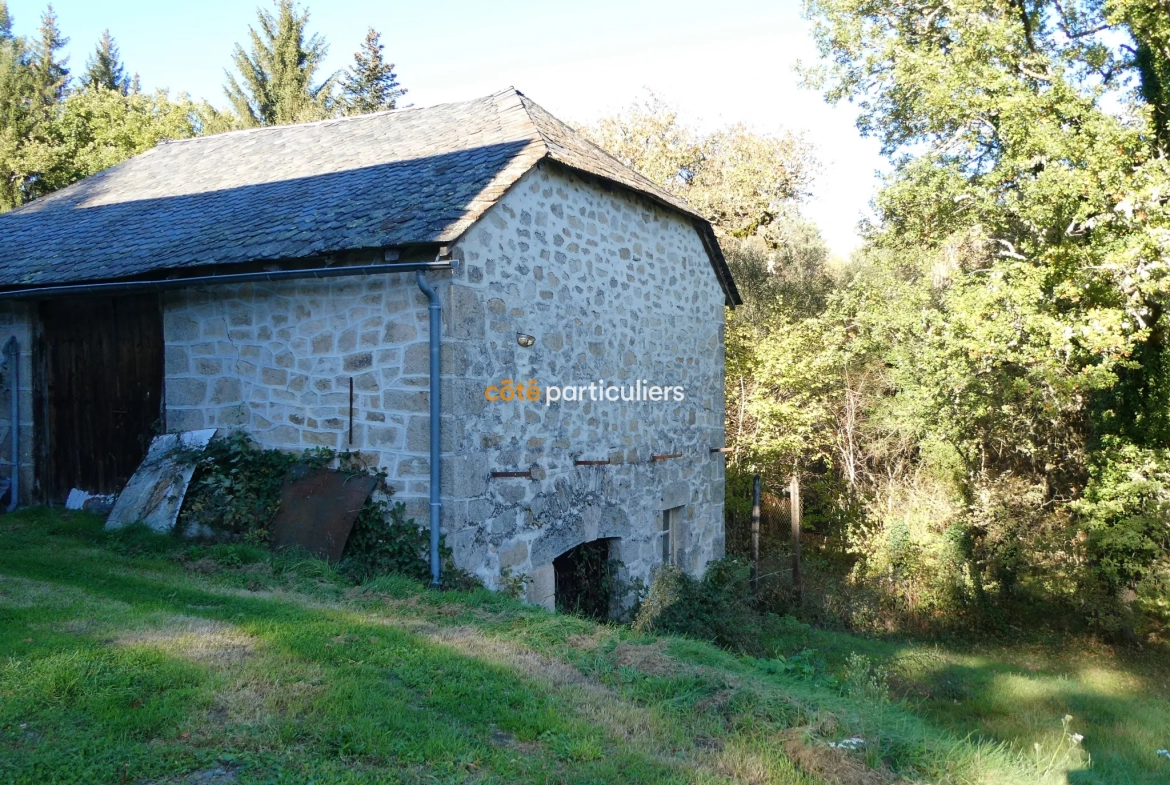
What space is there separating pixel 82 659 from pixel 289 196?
6081 mm

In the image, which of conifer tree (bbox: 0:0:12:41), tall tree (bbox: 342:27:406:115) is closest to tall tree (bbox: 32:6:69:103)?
conifer tree (bbox: 0:0:12:41)

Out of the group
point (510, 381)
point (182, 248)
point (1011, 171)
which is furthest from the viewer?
point (1011, 171)

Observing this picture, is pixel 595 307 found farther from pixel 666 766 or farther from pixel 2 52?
pixel 2 52

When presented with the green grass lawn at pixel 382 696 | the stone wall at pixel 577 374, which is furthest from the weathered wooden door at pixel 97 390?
the stone wall at pixel 577 374

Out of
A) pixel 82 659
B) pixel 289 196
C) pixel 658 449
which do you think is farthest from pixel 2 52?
pixel 82 659

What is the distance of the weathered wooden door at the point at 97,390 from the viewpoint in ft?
28.5

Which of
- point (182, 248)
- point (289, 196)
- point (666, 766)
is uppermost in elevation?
point (289, 196)

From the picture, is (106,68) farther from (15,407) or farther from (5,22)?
(15,407)

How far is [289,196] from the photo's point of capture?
9.06m

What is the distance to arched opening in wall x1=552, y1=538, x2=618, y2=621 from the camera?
31.1 feet

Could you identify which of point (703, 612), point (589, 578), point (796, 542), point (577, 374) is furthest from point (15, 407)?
point (796, 542)

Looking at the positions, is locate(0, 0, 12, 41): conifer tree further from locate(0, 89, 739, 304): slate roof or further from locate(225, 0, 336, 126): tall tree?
locate(0, 89, 739, 304): slate roof

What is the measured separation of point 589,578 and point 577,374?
251 centimetres

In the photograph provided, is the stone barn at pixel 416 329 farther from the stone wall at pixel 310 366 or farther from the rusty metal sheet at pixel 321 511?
the rusty metal sheet at pixel 321 511
